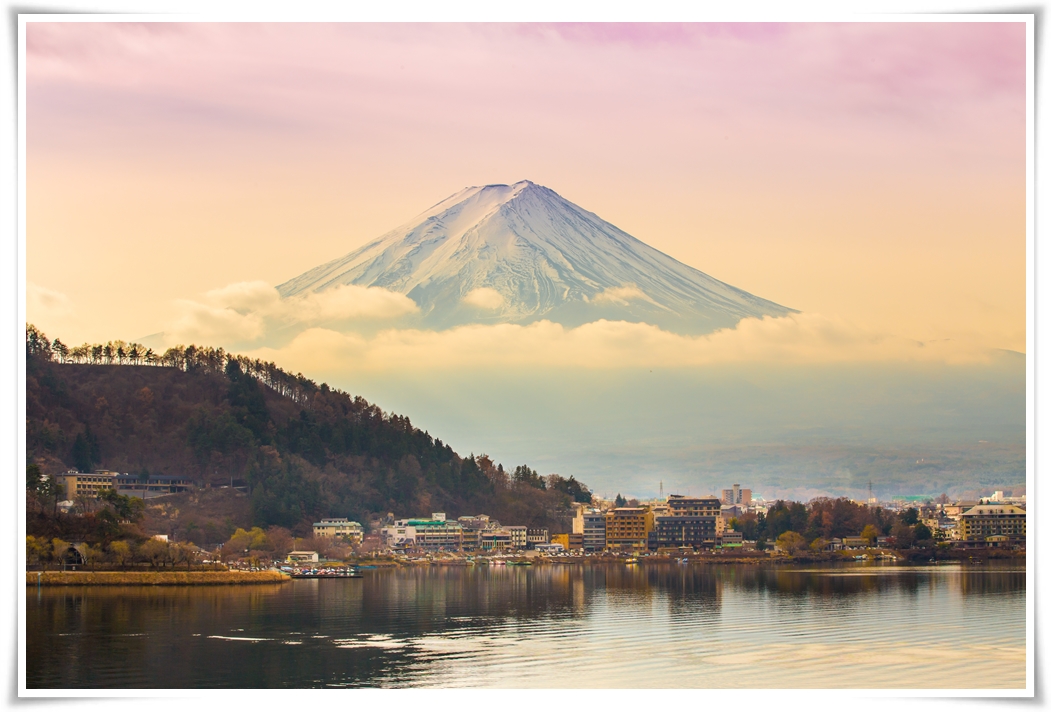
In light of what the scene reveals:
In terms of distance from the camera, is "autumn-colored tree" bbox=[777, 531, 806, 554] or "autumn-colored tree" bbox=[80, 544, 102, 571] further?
"autumn-colored tree" bbox=[777, 531, 806, 554]

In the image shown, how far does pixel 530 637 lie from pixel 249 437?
30.7 metres

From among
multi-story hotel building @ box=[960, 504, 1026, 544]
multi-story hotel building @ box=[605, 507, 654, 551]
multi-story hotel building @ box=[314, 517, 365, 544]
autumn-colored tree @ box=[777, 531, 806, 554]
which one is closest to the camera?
multi-story hotel building @ box=[314, 517, 365, 544]

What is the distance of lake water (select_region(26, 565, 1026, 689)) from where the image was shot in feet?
36.4

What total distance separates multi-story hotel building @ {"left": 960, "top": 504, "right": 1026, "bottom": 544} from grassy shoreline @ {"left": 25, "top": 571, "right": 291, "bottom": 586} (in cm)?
2909

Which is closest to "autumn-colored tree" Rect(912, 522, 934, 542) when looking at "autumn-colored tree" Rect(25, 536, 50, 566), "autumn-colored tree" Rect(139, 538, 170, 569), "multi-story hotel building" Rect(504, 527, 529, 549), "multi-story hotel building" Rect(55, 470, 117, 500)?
"multi-story hotel building" Rect(504, 527, 529, 549)

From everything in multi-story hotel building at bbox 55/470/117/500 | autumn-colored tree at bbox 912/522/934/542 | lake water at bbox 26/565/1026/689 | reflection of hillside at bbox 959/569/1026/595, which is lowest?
reflection of hillside at bbox 959/569/1026/595

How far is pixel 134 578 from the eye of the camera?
72.3ft

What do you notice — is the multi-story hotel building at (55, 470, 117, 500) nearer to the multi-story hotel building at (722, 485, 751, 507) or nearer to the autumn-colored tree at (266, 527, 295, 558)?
the autumn-colored tree at (266, 527, 295, 558)

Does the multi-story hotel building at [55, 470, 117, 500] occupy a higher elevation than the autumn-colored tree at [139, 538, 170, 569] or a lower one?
higher

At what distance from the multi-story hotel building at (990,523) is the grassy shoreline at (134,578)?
95.4 ft

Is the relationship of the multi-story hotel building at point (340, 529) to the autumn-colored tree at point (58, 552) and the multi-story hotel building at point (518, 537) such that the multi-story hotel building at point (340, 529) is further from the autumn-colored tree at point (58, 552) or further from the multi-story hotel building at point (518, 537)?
the autumn-colored tree at point (58, 552)
